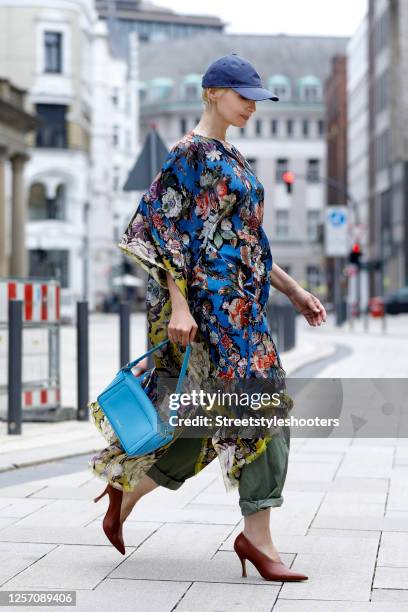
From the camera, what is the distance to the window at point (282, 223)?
120812mm

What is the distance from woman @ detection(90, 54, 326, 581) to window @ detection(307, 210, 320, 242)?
377ft

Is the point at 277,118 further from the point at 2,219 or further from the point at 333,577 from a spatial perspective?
the point at 333,577

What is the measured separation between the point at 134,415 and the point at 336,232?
136 feet

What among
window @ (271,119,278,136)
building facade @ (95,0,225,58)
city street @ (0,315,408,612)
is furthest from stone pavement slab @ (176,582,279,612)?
building facade @ (95,0,225,58)

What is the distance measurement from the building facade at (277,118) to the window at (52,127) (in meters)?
48.0

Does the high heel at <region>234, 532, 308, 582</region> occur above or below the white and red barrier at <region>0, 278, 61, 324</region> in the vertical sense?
below

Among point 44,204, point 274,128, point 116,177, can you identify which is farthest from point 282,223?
Result: point 44,204

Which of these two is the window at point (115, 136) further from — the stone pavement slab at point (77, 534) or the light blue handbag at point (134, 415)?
the light blue handbag at point (134, 415)

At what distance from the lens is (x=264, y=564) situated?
533 centimetres

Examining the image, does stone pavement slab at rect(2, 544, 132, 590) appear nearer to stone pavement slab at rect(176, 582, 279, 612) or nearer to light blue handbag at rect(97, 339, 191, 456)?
stone pavement slab at rect(176, 582, 279, 612)

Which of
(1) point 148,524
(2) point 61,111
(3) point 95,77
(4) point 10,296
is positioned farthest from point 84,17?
(1) point 148,524

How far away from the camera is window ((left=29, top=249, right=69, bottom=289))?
66.1 metres

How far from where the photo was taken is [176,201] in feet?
17.7

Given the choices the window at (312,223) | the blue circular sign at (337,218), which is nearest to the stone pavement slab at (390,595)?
the blue circular sign at (337,218)
